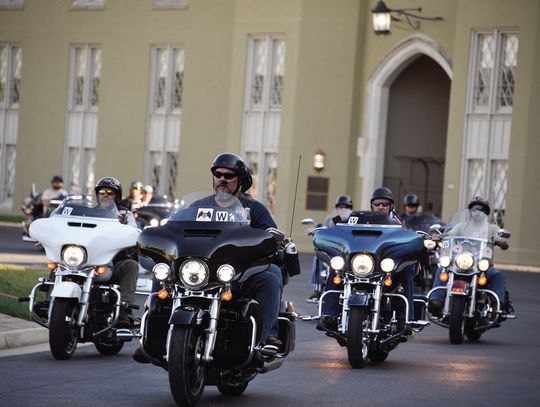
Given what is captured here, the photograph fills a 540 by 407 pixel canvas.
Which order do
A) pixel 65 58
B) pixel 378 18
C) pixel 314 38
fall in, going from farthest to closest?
pixel 65 58, pixel 314 38, pixel 378 18

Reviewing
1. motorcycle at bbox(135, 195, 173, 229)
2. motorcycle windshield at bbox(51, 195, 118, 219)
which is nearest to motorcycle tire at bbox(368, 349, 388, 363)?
motorcycle windshield at bbox(51, 195, 118, 219)

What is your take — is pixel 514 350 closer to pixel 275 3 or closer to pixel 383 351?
pixel 383 351

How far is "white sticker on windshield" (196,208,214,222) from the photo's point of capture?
390 inches

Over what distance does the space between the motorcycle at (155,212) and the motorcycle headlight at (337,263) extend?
541 inches

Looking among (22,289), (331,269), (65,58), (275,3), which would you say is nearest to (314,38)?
(275,3)

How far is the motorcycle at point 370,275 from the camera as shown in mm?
13172

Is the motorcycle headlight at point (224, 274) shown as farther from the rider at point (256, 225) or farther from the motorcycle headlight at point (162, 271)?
the rider at point (256, 225)

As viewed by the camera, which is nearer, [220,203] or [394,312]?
[220,203]

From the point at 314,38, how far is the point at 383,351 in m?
30.2

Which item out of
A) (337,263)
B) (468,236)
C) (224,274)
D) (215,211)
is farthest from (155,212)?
(224,274)

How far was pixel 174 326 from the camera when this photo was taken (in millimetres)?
9211

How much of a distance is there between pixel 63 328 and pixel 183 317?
340 cm

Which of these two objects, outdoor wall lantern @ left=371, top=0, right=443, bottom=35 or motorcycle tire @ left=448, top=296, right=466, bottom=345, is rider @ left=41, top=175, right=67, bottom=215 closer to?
outdoor wall lantern @ left=371, top=0, right=443, bottom=35

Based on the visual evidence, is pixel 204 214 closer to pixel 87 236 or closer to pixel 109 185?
pixel 87 236
